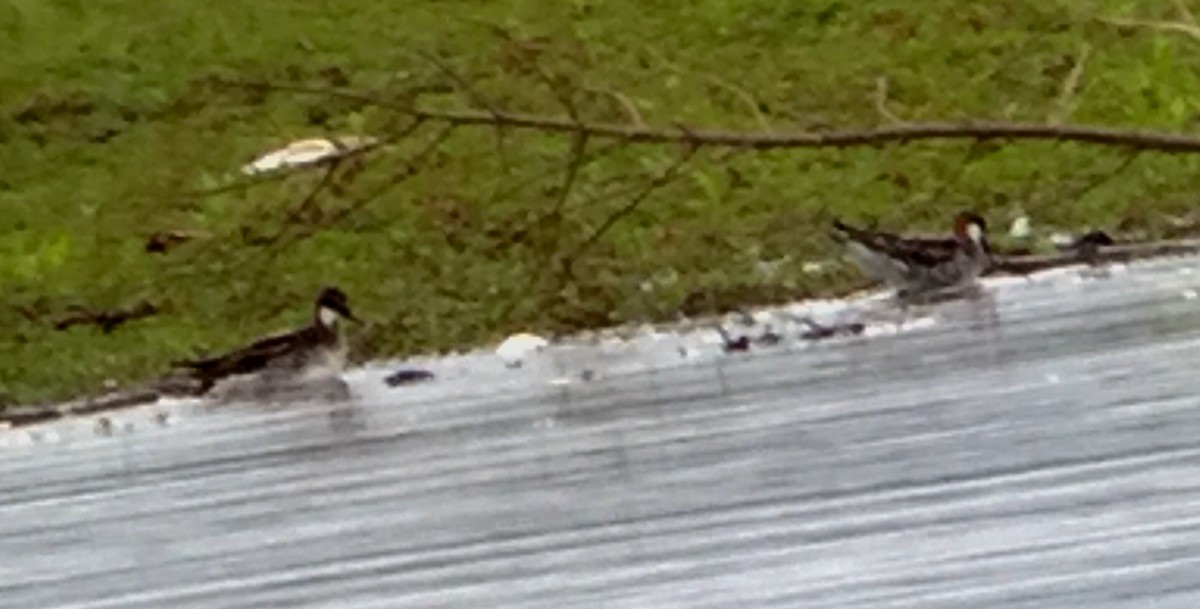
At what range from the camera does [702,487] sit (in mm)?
5398

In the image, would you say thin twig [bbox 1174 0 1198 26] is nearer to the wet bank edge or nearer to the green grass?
the green grass

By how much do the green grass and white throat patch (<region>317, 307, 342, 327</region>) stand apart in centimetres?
18

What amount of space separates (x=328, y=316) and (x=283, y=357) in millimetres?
651

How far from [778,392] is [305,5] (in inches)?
310

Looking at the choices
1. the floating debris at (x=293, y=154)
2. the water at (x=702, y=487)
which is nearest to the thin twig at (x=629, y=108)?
the water at (x=702, y=487)

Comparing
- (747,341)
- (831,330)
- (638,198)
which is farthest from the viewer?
(831,330)

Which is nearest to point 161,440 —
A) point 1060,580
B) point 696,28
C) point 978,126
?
point 978,126

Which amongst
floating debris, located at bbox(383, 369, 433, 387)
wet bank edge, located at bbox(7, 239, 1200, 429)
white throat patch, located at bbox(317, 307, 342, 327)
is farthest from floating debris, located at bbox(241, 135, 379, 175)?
floating debris, located at bbox(383, 369, 433, 387)

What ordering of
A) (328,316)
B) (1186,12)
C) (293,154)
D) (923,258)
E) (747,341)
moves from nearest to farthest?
(747,341), (1186,12), (923,258), (328,316), (293,154)

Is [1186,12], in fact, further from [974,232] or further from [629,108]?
[629,108]

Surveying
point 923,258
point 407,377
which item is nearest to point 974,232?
point 923,258

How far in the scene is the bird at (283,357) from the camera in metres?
9.17

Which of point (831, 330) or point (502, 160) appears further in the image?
point (502, 160)

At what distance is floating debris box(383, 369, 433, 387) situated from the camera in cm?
877
